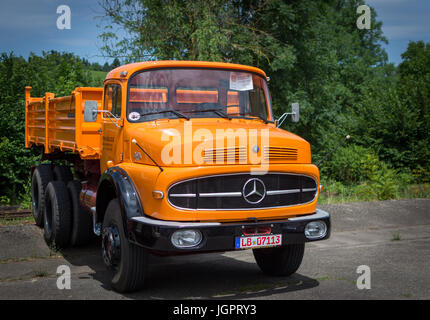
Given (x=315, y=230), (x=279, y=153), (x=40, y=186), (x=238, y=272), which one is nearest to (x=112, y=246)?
(x=238, y=272)

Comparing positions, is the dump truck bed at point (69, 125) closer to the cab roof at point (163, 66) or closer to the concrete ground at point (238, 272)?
the cab roof at point (163, 66)

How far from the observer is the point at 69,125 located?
26.6ft

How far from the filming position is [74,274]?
6871mm

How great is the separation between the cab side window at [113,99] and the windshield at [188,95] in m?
0.29

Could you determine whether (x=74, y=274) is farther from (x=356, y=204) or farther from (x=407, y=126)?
(x=407, y=126)

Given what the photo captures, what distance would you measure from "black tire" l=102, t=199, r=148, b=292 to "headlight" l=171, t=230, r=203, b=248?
565 millimetres

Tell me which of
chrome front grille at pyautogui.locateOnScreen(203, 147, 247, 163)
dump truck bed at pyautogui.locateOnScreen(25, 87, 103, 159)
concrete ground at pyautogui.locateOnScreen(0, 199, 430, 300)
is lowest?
concrete ground at pyautogui.locateOnScreen(0, 199, 430, 300)

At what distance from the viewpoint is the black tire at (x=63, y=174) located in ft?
30.4

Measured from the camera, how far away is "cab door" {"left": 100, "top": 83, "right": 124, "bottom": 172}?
644 cm

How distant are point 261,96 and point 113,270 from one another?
278cm

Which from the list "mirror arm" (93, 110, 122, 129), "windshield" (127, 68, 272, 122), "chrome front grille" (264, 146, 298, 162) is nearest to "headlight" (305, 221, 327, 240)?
"chrome front grille" (264, 146, 298, 162)

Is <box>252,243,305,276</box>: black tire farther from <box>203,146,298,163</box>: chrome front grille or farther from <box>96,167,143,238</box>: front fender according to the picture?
<box>96,167,143,238</box>: front fender
